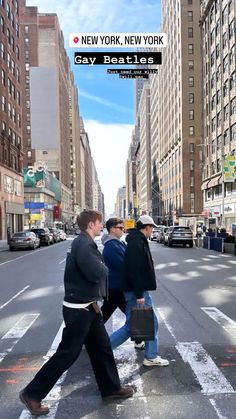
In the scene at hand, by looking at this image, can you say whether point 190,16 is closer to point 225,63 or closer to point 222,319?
point 225,63

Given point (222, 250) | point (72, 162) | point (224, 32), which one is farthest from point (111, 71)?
point (72, 162)

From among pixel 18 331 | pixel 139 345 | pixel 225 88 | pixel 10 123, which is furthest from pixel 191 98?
pixel 139 345

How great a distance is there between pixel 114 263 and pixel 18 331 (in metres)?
2.60

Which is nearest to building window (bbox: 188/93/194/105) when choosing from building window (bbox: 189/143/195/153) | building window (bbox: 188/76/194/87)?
building window (bbox: 188/76/194/87)

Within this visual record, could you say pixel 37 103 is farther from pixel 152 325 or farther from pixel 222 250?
pixel 222 250

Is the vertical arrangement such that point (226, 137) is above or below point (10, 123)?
below

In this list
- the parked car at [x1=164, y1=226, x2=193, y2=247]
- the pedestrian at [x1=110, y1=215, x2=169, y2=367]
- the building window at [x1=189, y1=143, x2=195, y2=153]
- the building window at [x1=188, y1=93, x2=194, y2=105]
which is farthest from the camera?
the building window at [x1=188, y1=93, x2=194, y2=105]

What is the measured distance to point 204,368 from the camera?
5.21 m

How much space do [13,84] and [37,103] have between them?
1880 inches

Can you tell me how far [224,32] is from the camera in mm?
52906

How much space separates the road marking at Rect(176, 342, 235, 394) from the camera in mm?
4590

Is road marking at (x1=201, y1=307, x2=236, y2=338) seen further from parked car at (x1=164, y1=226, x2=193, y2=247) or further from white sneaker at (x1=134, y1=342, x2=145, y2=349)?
parked car at (x1=164, y1=226, x2=193, y2=247)

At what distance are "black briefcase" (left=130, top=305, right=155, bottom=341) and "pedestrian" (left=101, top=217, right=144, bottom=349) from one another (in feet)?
1.79

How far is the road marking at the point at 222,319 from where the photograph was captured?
282 inches
